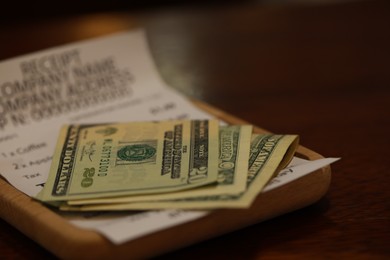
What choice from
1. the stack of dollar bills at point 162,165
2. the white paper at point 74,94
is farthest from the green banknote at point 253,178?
the white paper at point 74,94

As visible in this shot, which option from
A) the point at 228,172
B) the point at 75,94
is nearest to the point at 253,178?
the point at 228,172

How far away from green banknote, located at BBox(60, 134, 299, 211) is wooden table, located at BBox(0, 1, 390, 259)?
1.5 inches

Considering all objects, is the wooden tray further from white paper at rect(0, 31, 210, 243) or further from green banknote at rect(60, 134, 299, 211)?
white paper at rect(0, 31, 210, 243)

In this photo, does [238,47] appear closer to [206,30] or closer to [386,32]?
[206,30]

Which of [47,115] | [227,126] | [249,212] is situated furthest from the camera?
[47,115]

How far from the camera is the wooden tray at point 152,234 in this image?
0.57 meters

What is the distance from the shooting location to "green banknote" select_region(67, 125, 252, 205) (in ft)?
2.04

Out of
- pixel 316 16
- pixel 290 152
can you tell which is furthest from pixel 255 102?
pixel 316 16

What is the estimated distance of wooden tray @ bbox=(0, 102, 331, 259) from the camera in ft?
1.86

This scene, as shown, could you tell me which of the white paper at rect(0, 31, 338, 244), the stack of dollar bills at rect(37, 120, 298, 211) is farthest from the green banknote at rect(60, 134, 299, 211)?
the white paper at rect(0, 31, 338, 244)

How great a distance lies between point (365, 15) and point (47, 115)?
2.12ft

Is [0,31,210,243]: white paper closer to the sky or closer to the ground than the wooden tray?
closer to the sky

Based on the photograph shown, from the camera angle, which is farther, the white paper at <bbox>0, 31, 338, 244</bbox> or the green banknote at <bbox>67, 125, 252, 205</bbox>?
the white paper at <bbox>0, 31, 338, 244</bbox>

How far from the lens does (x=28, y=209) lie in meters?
0.63
